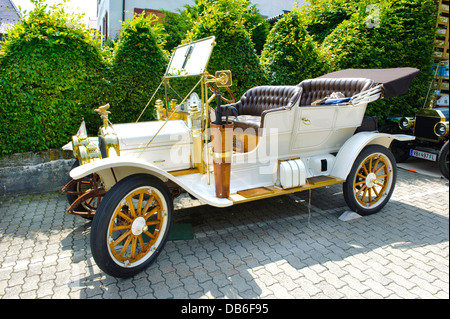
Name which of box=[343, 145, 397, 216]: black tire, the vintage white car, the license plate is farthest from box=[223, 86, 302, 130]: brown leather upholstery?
the license plate

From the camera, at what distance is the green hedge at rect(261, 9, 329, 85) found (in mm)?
6266

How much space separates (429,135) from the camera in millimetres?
5680

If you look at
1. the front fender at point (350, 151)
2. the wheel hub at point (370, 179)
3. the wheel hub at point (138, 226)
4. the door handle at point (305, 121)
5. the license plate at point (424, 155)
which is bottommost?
the license plate at point (424, 155)

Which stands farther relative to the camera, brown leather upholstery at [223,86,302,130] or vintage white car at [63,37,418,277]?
brown leather upholstery at [223,86,302,130]

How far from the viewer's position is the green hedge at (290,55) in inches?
247

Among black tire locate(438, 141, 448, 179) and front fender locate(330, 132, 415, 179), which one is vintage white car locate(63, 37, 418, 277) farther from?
black tire locate(438, 141, 448, 179)

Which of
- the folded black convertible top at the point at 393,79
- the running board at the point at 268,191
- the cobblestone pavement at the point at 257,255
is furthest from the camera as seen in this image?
the folded black convertible top at the point at 393,79

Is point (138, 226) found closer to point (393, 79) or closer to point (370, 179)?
point (370, 179)

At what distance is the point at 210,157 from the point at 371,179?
201 cm

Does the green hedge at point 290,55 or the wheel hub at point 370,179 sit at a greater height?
the green hedge at point 290,55

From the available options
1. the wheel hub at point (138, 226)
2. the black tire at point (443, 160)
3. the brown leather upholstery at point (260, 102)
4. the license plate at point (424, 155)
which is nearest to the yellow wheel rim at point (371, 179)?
the brown leather upholstery at point (260, 102)

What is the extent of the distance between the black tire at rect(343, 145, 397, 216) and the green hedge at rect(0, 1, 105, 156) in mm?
3908

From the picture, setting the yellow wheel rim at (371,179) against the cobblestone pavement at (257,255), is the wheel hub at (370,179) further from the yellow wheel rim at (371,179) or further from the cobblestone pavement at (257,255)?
the cobblestone pavement at (257,255)
